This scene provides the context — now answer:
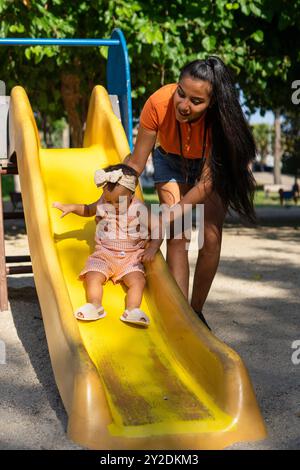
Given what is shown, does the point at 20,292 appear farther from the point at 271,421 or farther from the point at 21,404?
the point at 271,421

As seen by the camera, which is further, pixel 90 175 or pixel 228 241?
pixel 228 241

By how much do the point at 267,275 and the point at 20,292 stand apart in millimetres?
2421

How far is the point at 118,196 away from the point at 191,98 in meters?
0.73

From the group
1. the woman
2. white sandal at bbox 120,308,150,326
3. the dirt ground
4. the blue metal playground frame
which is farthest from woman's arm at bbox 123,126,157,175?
the blue metal playground frame

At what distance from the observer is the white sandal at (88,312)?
11.8 ft

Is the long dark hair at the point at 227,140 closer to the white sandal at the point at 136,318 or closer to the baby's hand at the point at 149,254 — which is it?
the baby's hand at the point at 149,254

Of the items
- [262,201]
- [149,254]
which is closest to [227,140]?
[149,254]

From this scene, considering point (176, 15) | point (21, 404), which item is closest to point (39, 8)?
point (176, 15)

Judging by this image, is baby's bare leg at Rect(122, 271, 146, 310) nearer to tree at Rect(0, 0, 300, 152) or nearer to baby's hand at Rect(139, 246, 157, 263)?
baby's hand at Rect(139, 246, 157, 263)

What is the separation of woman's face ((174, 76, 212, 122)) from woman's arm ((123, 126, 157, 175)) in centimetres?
Result: 32

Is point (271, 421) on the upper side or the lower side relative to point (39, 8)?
lower

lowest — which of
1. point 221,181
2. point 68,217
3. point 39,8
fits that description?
point 68,217

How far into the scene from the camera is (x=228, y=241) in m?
9.80

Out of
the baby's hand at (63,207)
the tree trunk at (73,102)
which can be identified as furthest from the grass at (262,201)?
the baby's hand at (63,207)
